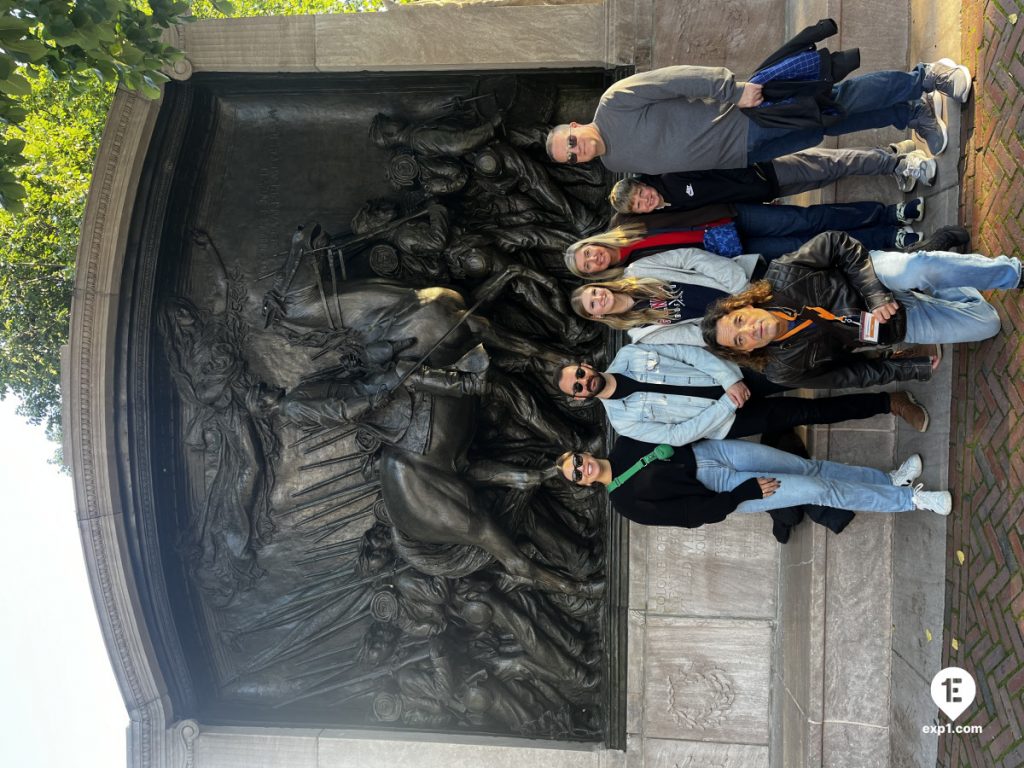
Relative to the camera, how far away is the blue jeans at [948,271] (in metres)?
4.14

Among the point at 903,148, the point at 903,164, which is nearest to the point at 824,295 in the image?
the point at 903,164

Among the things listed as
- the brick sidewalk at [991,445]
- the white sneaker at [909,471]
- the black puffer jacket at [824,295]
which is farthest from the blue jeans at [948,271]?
the white sneaker at [909,471]

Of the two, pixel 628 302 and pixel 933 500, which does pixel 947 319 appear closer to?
pixel 933 500

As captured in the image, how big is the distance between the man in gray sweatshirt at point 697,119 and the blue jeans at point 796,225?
0.44 metres

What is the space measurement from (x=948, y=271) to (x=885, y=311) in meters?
0.45

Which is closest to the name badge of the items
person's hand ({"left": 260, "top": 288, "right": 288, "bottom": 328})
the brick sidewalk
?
the brick sidewalk

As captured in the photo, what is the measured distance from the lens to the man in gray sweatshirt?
450 cm

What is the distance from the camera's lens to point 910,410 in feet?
16.6

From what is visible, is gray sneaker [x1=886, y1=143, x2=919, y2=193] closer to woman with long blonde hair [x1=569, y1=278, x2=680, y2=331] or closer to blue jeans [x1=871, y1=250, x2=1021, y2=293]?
blue jeans [x1=871, y1=250, x2=1021, y2=293]

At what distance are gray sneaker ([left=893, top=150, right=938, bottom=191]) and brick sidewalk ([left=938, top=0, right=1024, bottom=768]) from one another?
0.31 metres

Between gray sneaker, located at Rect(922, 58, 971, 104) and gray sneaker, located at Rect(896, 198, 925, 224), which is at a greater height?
gray sneaker, located at Rect(922, 58, 971, 104)

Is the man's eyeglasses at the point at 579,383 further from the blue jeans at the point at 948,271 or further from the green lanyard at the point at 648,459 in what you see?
the blue jeans at the point at 948,271

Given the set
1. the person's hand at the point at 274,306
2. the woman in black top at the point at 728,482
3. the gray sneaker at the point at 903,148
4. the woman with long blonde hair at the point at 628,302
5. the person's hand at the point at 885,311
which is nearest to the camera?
the person's hand at the point at 885,311

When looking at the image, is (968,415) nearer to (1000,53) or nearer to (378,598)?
(1000,53)
